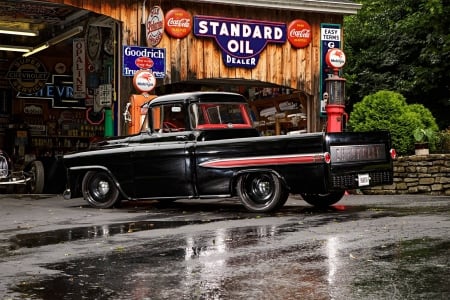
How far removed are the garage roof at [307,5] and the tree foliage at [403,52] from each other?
363 centimetres

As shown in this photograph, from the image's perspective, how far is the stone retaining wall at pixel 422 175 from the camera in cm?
1672

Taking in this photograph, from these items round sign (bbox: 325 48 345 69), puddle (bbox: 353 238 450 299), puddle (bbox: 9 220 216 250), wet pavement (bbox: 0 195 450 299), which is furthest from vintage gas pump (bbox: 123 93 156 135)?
puddle (bbox: 353 238 450 299)

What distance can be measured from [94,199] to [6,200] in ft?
9.44

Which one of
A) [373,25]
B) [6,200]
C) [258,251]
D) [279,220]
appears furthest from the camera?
[373,25]

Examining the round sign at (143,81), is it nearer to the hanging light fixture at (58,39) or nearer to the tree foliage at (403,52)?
the hanging light fixture at (58,39)

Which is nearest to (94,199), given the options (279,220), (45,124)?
(279,220)

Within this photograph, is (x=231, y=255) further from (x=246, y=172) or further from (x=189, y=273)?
(x=246, y=172)

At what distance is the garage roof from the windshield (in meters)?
6.04

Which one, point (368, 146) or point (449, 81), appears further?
point (449, 81)

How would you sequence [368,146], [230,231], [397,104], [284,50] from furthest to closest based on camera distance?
[284,50] → [397,104] → [368,146] → [230,231]

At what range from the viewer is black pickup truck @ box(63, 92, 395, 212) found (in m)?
11.2

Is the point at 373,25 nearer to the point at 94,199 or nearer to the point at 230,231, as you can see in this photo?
the point at 94,199

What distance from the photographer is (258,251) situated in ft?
24.2

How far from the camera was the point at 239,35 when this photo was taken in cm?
1927
